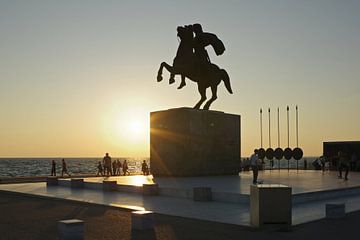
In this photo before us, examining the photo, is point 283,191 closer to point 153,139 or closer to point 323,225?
point 323,225

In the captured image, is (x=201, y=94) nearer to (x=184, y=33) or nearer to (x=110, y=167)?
(x=184, y=33)

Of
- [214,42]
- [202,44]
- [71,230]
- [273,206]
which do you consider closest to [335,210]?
[273,206]

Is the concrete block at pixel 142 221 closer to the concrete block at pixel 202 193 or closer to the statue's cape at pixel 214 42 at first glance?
the concrete block at pixel 202 193

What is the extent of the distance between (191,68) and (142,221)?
1368cm

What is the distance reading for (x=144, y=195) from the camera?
17.4 metres

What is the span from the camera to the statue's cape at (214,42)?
23781 millimetres

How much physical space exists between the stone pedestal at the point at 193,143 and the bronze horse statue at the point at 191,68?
1180 mm

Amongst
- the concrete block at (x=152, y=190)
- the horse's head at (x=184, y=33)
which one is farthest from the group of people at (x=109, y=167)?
the concrete block at (x=152, y=190)

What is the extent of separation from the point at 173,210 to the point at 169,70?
11418 mm

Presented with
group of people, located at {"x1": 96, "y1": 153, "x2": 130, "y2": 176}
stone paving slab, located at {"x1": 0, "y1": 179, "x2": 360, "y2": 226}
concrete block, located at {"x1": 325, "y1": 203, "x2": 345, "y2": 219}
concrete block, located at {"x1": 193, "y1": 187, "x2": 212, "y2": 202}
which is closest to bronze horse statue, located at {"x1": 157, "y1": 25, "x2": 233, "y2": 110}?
stone paving slab, located at {"x1": 0, "y1": 179, "x2": 360, "y2": 226}

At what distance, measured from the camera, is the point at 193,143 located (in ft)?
74.8

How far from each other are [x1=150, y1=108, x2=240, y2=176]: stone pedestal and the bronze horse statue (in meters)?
1.18

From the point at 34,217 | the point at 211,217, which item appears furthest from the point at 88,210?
the point at 211,217

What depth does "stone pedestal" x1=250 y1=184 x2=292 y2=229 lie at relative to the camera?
10484 mm
